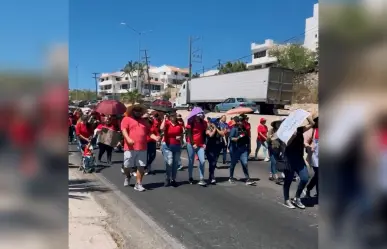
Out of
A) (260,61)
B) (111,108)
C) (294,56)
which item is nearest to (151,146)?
(111,108)

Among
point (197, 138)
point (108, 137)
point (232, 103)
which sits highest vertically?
point (232, 103)

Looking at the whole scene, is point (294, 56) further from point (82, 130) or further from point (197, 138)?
point (197, 138)

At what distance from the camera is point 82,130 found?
10.4 metres

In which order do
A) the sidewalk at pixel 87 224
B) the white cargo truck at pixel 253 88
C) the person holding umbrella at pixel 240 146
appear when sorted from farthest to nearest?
1. the white cargo truck at pixel 253 88
2. the person holding umbrella at pixel 240 146
3. the sidewalk at pixel 87 224

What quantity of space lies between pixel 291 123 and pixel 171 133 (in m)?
3.22

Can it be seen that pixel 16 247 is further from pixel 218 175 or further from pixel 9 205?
pixel 218 175

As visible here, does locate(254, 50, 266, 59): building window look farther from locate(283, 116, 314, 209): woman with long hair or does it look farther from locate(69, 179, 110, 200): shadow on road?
locate(283, 116, 314, 209): woman with long hair

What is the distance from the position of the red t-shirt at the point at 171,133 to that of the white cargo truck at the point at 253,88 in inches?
824

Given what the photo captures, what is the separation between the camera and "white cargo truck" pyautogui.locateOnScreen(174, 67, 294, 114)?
93.2 feet

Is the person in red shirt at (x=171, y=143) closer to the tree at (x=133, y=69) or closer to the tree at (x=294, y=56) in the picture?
the tree at (x=294, y=56)

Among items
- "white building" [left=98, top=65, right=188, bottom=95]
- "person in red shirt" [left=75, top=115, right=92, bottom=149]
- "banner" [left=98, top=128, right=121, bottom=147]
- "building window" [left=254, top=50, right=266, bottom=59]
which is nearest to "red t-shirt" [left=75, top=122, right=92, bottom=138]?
"person in red shirt" [left=75, top=115, right=92, bottom=149]

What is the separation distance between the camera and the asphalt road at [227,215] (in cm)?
477

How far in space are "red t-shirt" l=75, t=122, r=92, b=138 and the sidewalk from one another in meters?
2.74

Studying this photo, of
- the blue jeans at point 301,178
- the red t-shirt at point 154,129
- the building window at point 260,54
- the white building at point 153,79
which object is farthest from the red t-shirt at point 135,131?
the white building at point 153,79
